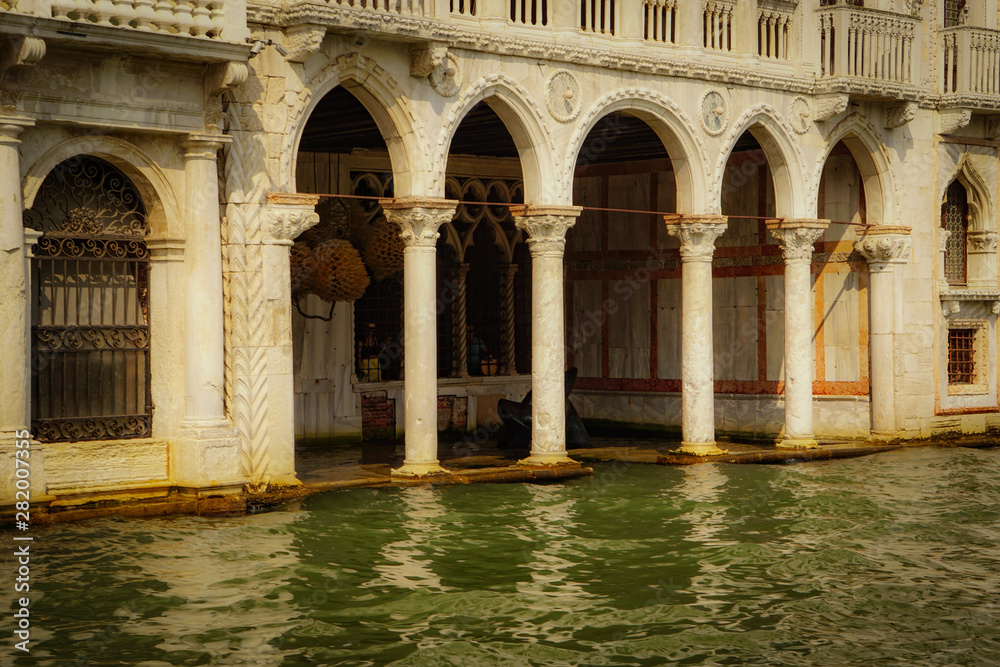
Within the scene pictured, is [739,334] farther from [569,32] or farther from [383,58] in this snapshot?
[383,58]

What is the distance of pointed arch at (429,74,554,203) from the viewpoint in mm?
12789

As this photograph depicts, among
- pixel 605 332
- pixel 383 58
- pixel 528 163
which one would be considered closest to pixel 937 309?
pixel 605 332

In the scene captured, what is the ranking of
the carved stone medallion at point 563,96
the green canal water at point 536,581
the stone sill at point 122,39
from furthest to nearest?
the carved stone medallion at point 563,96, the stone sill at point 122,39, the green canal water at point 536,581

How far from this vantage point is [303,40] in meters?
11.5

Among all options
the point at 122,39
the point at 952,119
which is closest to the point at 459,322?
the point at 952,119

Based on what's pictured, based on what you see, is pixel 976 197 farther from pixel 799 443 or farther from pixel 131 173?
pixel 131 173

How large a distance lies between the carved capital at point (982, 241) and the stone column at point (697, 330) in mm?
4750

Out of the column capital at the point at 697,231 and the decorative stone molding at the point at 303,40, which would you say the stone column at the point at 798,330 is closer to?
the column capital at the point at 697,231

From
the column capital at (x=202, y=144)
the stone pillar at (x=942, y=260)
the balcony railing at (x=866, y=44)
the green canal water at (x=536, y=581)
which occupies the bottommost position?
the green canal water at (x=536, y=581)

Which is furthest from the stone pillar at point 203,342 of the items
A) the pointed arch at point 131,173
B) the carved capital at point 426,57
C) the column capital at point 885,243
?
the column capital at point 885,243

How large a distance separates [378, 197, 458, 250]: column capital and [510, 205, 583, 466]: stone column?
1.12 metres

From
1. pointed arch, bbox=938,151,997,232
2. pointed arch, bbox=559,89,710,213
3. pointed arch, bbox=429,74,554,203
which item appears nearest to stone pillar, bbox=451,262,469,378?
pointed arch, bbox=559,89,710,213

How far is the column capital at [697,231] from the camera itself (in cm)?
1468

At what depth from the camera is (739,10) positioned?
14992 millimetres
